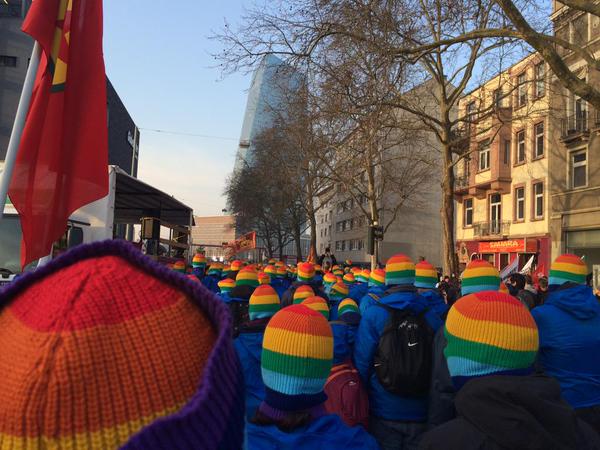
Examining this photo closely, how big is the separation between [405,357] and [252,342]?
115 centimetres

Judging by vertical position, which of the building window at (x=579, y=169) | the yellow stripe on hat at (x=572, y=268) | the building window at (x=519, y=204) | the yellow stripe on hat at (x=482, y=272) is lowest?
the yellow stripe on hat at (x=482, y=272)

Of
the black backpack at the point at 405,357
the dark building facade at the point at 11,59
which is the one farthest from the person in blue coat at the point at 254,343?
the dark building facade at the point at 11,59

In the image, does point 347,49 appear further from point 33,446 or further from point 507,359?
point 33,446

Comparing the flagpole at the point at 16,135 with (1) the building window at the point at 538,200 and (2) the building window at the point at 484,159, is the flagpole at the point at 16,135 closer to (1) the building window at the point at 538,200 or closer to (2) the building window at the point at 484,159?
(1) the building window at the point at 538,200

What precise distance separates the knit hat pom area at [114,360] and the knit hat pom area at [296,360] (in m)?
1.56

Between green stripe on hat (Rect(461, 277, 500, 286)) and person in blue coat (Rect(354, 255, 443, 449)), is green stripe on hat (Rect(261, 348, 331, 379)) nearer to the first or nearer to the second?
person in blue coat (Rect(354, 255, 443, 449))

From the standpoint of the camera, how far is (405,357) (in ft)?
11.0

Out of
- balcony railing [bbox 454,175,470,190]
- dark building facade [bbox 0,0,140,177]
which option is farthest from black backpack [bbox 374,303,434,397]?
dark building facade [bbox 0,0,140,177]

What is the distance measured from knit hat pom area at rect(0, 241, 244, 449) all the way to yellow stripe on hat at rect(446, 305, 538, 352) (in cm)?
157

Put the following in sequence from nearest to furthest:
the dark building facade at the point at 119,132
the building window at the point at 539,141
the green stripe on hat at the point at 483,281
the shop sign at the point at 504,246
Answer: the green stripe on hat at the point at 483,281 → the building window at the point at 539,141 → the shop sign at the point at 504,246 → the dark building facade at the point at 119,132

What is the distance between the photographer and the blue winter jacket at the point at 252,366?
11.0 ft

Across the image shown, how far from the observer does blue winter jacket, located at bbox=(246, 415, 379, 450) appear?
2.09 m

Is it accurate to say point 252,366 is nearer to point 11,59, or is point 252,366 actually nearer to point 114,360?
point 114,360

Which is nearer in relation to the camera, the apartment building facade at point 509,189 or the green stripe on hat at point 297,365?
the green stripe on hat at point 297,365
